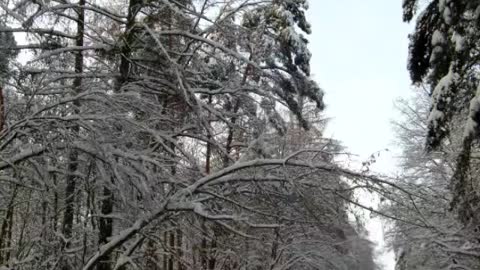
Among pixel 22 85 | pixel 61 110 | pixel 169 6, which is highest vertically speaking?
pixel 169 6

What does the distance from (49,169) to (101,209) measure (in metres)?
1.52

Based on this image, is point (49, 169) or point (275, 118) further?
point (275, 118)

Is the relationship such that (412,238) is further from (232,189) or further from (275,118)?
(232,189)

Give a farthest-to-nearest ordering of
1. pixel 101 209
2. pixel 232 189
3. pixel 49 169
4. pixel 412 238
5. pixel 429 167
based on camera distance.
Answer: pixel 429 167 < pixel 412 238 < pixel 101 209 < pixel 232 189 < pixel 49 169

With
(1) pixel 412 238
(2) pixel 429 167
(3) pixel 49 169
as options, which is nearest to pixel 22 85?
(3) pixel 49 169

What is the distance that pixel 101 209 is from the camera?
8.56 m

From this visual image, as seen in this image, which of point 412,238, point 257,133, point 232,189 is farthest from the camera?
point 412,238

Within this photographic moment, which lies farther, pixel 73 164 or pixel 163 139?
pixel 163 139

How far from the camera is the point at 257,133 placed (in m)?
9.39

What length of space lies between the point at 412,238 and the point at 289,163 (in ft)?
35.1

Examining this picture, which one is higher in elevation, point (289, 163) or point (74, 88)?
point (74, 88)

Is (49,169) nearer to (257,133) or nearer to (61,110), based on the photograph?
(61,110)

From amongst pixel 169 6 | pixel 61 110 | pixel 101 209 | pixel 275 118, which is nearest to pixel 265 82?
pixel 275 118

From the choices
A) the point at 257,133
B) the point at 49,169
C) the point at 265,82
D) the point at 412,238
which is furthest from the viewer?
the point at 412,238
